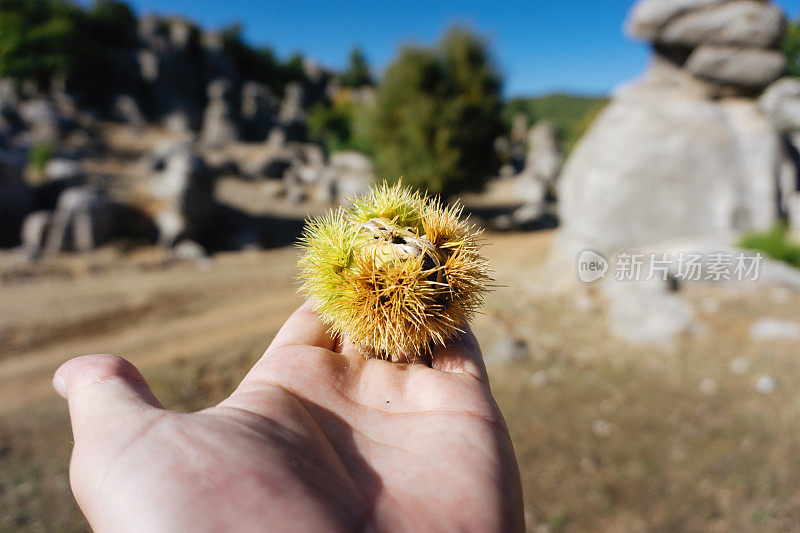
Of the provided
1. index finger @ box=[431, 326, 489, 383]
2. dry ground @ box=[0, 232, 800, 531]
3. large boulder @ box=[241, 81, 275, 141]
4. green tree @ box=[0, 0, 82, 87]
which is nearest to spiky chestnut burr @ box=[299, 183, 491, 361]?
index finger @ box=[431, 326, 489, 383]

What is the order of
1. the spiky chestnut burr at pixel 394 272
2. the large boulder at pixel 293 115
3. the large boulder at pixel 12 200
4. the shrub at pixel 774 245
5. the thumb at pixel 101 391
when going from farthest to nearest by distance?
the large boulder at pixel 293 115 → the large boulder at pixel 12 200 → the shrub at pixel 774 245 → the spiky chestnut burr at pixel 394 272 → the thumb at pixel 101 391

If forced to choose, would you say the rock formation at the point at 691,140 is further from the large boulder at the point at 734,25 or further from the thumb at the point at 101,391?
the thumb at the point at 101,391

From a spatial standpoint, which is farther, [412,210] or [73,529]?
[73,529]

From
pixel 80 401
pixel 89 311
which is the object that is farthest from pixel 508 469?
pixel 89 311

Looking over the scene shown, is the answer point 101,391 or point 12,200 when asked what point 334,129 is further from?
point 101,391

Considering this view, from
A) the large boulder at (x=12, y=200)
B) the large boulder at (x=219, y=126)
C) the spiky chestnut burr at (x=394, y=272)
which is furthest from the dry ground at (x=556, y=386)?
the large boulder at (x=219, y=126)

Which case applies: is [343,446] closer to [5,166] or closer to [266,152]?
[5,166]
